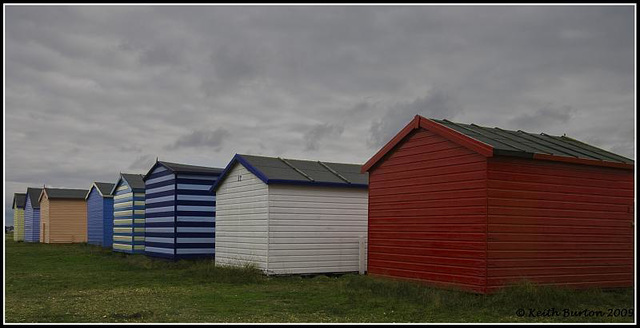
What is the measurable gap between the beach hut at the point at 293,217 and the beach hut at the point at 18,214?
138 ft

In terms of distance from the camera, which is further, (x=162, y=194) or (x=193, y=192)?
(x=162, y=194)

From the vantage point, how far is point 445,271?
1409 centimetres

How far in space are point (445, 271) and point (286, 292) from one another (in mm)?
4016

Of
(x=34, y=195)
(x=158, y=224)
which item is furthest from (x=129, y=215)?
(x=34, y=195)

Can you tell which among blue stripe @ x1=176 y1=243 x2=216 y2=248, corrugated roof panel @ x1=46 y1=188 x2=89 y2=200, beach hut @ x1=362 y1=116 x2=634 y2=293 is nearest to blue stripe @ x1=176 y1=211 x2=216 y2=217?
blue stripe @ x1=176 y1=243 x2=216 y2=248

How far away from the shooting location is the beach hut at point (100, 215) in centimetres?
3925

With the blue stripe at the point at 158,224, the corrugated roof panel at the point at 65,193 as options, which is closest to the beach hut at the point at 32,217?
the corrugated roof panel at the point at 65,193

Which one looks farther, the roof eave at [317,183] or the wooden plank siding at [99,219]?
the wooden plank siding at [99,219]

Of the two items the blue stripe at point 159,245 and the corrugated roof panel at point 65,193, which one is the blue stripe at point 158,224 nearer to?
the blue stripe at point 159,245

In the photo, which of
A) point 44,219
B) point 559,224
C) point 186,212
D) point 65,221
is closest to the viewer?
point 559,224

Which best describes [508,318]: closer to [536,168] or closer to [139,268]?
[536,168]

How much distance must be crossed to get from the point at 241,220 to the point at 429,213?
26.5 feet

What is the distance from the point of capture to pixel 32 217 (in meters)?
52.2

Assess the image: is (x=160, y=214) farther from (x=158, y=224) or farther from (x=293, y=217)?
(x=293, y=217)
